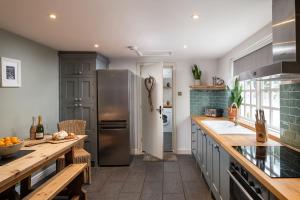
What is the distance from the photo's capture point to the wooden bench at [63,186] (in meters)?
1.86

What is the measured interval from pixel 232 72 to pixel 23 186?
3764 mm

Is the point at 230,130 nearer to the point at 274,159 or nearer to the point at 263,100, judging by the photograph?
the point at 263,100

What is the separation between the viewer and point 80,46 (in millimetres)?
3594

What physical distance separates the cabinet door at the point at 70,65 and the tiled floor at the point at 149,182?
1973 millimetres

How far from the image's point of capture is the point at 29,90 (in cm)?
318

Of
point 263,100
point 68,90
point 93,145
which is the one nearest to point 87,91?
point 68,90

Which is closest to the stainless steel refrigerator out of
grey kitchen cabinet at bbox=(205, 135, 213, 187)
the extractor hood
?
grey kitchen cabinet at bbox=(205, 135, 213, 187)

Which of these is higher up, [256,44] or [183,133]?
[256,44]

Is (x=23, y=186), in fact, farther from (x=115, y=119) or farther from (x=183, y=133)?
(x=183, y=133)

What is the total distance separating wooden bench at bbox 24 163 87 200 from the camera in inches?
73.2

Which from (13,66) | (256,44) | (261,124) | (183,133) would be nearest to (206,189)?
(261,124)

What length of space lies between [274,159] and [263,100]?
5.03 feet

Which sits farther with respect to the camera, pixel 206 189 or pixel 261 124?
pixel 206 189

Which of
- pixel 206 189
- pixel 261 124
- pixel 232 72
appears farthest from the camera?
pixel 232 72
